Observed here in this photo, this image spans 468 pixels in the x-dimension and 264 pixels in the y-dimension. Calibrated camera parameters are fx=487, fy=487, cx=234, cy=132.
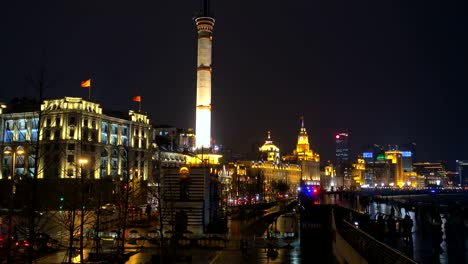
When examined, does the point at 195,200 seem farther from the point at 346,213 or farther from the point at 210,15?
the point at 210,15

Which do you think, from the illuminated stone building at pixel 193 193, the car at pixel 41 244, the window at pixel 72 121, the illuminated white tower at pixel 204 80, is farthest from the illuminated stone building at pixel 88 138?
the car at pixel 41 244

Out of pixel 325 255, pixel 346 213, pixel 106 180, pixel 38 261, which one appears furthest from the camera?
pixel 106 180

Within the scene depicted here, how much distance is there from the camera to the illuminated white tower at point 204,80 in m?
69.0

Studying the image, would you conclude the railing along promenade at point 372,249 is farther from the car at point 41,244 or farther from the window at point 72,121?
the window at point 72,121

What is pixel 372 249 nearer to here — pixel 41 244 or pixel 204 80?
pixel 41 244

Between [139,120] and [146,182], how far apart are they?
12.3 meters

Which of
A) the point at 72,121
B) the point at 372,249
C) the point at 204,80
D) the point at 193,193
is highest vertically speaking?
the point at 204,80

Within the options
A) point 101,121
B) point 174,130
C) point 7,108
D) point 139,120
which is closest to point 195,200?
point 101,121

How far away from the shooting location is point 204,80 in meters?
68.9

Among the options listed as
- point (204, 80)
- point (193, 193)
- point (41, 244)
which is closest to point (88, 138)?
point (204, 80)

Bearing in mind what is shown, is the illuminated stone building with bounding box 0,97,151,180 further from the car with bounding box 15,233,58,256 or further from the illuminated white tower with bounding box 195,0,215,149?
the car with bounding box 15,233,58,256

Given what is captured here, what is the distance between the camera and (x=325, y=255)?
29594 millimetres

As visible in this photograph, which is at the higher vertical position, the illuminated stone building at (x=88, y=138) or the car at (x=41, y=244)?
the illuminated stone building at (x=88, y=138)

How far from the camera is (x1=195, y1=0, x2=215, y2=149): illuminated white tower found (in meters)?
69.0
